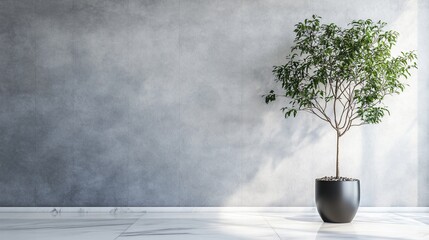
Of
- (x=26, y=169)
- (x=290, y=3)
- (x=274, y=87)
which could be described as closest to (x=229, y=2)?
(x=290, y=3)

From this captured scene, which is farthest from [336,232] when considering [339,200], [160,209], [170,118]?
[170,118]

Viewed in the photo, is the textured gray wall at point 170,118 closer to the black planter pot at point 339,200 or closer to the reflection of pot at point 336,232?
the black planter pot at point 339,200

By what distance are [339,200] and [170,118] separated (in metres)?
1.73

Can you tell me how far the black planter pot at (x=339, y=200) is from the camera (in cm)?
369

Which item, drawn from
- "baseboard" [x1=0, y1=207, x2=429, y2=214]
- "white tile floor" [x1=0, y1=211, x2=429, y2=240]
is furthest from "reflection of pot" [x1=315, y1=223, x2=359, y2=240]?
"baseboard" [x1=0, y1=207, x2=429, y2=214]

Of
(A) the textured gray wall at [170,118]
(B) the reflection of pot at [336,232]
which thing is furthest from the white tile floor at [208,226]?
(A) the textured gray wall at [170,118]

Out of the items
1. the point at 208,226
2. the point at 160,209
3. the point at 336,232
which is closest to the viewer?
the point at 336,232

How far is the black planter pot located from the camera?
12.1 feet

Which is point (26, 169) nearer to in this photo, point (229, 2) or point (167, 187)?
point (167, 187)

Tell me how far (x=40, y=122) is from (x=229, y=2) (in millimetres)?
2165

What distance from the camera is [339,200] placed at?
12.1 feet

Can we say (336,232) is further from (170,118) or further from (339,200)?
(170,118)

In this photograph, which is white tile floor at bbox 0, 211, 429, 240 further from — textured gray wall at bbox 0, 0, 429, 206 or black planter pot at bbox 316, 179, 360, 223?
textured gray wall at bbox 0, 0, 429, 206

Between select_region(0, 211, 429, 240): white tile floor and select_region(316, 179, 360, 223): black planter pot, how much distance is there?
0.09 metres
